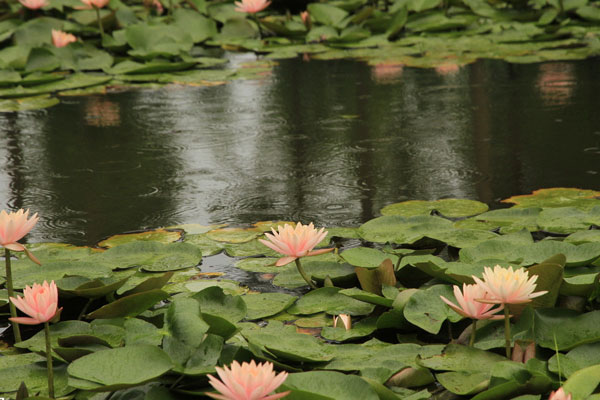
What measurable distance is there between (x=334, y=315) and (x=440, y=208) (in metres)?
0.88

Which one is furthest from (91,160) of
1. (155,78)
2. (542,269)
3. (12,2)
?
(12,2)

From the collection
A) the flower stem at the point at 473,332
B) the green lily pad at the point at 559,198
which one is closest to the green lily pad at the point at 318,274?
the flower stem at the point at 473,332

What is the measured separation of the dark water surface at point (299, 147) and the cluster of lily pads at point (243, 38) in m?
0.39

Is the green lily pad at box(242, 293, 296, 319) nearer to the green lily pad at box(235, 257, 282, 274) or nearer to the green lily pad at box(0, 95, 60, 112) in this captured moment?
the green lily pad at box(235, 257, 282, 274)

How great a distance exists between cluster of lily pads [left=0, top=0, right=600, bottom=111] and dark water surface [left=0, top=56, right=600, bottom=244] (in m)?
0.39

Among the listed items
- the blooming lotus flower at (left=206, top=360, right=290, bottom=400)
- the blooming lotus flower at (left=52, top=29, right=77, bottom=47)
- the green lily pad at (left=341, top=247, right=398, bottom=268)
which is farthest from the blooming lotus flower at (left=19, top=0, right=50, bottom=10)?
the blooming lotus flower at (left=206, top=360, right=290, bottom=400)

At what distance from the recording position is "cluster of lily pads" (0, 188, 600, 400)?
152 centimetres

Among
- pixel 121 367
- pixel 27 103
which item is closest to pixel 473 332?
pixel 121 367

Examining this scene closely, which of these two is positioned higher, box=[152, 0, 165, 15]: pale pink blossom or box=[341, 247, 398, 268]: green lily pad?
box=[152, 0, 165, 15]: pale pink blossom

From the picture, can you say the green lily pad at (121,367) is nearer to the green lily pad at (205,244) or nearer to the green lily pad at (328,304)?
the green lily pad at (328,304)

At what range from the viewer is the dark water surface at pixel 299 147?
2896 mm

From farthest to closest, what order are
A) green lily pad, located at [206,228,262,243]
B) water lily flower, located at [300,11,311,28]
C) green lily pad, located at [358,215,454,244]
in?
water lily flower, located at [300,11,311,28] → green lily pad, located at [206,228,262,243] → green lily pad, located at [358,215,454,244]

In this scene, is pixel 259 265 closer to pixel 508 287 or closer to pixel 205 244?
pixel 205 244

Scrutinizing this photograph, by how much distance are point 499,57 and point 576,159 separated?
2542mm
